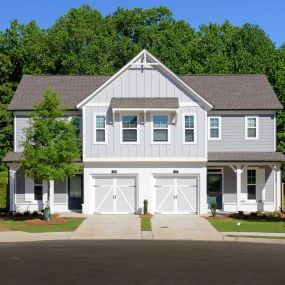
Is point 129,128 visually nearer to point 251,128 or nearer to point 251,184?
point 251,128


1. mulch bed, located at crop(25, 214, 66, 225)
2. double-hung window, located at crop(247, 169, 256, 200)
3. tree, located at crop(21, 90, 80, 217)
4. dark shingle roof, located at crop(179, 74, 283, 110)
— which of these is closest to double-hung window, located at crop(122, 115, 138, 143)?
tree, located at crop(21, 90, 80, 217)

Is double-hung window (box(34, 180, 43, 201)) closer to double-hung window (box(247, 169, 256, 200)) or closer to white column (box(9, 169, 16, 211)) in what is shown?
white column (box(9, 169, 16, 211))

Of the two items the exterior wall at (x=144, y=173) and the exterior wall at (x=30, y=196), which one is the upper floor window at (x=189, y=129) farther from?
the exterior wall at (x=30, y=196)

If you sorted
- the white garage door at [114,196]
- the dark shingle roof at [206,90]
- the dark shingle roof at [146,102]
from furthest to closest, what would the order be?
the dark shingle roof at [206,90]
the white garage door at [114,196]
the dark shingle roof at [146,102]

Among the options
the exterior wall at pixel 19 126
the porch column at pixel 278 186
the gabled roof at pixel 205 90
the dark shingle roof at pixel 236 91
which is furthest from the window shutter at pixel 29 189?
the porch column at pixel 278 186

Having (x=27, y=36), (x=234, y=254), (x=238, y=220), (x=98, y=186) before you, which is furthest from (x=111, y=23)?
(x=234, y=254)

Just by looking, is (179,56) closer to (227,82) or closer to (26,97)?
(227,82)

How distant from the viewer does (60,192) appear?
38.4 meters

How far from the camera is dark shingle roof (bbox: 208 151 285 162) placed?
37.2 metres

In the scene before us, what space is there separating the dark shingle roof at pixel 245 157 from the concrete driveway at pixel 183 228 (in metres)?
4.09

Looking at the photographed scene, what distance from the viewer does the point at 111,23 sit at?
234 feet

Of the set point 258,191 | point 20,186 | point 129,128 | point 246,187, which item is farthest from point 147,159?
point 20,186

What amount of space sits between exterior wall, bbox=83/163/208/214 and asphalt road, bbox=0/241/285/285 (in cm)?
1229

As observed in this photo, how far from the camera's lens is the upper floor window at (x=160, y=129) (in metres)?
36.7
